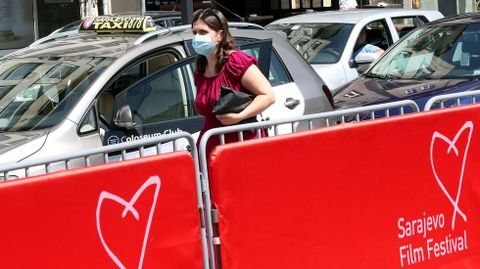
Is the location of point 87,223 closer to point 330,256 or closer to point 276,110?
point 330,256

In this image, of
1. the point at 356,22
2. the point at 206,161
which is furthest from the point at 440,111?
the point at 356,22

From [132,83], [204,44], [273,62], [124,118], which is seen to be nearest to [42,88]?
[132,83]

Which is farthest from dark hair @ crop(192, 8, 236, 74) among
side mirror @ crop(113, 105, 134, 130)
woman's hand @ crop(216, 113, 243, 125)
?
side mirror @ crop(113, 105, 134, 130)

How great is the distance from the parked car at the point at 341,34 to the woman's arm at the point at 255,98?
16.5ft

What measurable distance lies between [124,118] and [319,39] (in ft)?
19.3

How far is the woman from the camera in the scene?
208 inches

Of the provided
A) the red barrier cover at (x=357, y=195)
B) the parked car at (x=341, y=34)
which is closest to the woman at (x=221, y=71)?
the red barrier cover at (x=357, y=195)

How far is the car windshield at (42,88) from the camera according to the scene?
587 centimetres

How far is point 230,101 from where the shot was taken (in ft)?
16.9

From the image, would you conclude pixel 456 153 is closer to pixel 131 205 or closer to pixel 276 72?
pixel 276 72

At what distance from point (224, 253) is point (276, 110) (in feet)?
7.75

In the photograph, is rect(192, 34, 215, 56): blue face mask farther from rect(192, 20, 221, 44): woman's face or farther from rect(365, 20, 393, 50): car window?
rect(365, 20, 393, 50): car window

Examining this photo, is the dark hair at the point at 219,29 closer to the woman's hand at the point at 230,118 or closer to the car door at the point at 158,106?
the woman's hand at the point at 230,118

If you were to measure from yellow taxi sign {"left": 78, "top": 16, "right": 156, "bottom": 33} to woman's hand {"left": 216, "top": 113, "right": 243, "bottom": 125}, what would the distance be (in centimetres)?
174
